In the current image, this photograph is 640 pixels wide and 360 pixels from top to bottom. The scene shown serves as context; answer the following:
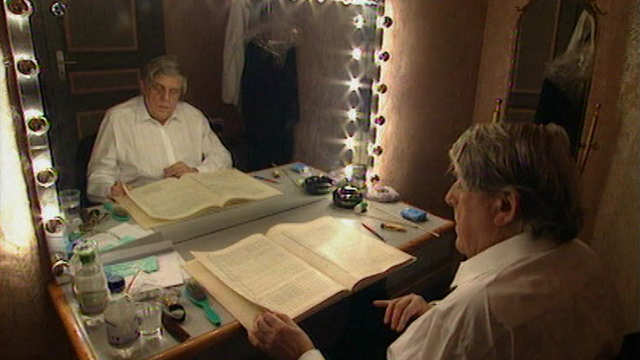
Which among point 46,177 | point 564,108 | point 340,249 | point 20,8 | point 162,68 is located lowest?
point 340,249

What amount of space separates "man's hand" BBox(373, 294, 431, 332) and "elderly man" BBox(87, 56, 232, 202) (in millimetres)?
704

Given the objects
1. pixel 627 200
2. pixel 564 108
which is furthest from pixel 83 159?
pixel 627 200

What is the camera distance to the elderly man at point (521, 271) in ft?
2.57

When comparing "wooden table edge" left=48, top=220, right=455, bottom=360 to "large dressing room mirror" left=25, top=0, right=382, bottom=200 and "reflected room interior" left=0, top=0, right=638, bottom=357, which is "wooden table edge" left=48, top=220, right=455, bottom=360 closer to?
"reflected room interior" left=0, top=0, right=638, bottom=357

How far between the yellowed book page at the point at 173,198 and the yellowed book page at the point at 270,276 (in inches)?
6.9

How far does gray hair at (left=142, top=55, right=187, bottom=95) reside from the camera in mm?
1229

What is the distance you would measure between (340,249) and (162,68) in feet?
2.36

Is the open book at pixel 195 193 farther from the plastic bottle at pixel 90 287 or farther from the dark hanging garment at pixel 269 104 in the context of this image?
the plastic bottle at pixel 90 287

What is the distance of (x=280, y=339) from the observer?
38.1 inches

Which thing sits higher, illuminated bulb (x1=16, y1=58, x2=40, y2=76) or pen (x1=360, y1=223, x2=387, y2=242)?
illuminated bulb (x1=16, y1=58, x2=40, y2=76)

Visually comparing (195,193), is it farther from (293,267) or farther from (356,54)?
(356,54)

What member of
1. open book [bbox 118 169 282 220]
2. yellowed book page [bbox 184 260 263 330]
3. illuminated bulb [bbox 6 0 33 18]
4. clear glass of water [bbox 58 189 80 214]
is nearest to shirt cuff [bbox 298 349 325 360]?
yellowed book page [bbox 184 260 263 330]

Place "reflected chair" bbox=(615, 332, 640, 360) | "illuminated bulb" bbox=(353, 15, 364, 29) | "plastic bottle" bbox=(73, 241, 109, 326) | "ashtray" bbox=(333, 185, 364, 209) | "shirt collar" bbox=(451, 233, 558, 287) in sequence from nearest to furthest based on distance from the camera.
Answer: "reflected chair" bbox=(615, 332, 640, 360) → "shirt collar" bbox=(451, 233, 558, 287) → "plastic bottle" bbox=(73, 241, 109, 326) → "ashtray" bbox=(333, 185, 364, 209) → "illuminated bulb" bbox=(353, 15, 364, 29)

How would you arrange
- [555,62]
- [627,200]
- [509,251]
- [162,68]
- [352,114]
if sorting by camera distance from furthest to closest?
[352,114]
[555,62]
[627,200]
[162,68]
[509,251]
